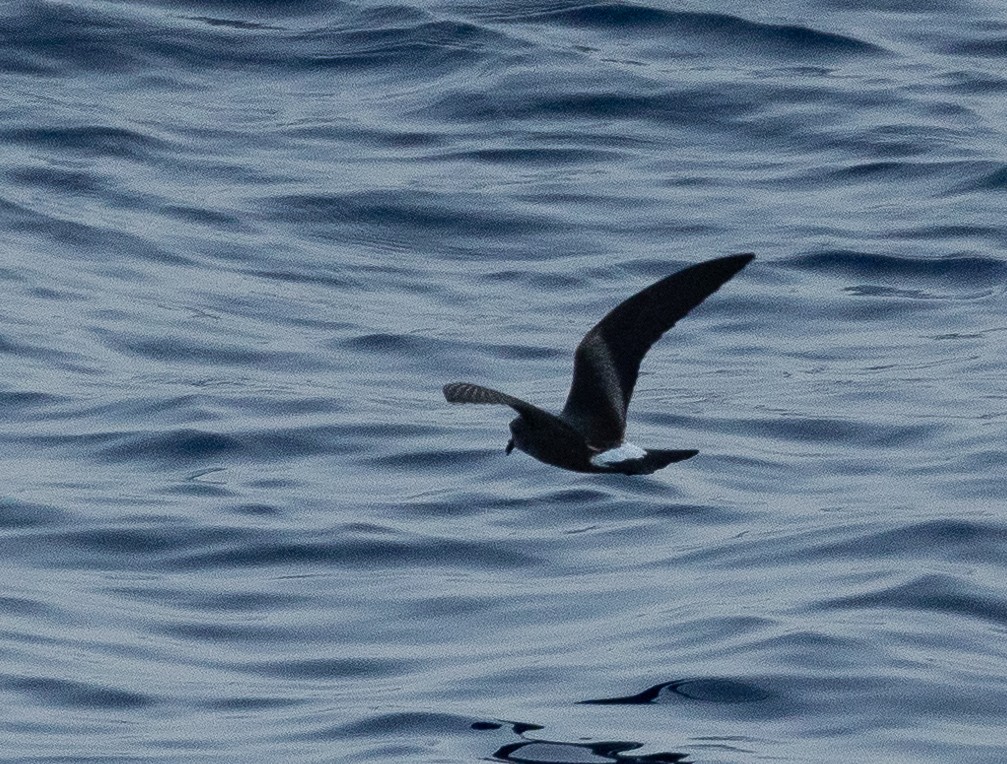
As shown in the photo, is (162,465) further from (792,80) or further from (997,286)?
(792,80)

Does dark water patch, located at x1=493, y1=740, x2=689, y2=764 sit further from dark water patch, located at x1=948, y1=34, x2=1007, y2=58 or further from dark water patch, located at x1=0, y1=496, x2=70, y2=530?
dark water patch, located at x1=948, y1=34, x2=1007, y2=58

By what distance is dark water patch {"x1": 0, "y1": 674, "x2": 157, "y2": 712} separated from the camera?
374 inches

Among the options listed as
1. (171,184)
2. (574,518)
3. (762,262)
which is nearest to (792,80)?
(762,262)

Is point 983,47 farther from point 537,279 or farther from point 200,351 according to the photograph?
point 200,351

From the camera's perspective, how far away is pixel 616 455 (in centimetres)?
832

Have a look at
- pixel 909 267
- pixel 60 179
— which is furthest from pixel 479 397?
pixel 60 179

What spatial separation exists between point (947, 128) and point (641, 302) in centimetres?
1091

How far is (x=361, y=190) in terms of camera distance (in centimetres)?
1766

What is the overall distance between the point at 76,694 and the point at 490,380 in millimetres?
4990

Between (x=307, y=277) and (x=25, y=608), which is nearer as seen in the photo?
(x=25, y=608)

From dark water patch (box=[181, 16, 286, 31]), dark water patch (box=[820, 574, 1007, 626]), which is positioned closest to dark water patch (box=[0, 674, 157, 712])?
dark water patch (box=[820, 574, 1007, 626])

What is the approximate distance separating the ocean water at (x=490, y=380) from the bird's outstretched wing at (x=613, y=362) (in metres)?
1.16

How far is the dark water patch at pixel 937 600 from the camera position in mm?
10422

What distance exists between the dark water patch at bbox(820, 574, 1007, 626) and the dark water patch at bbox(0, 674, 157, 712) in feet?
9.66
